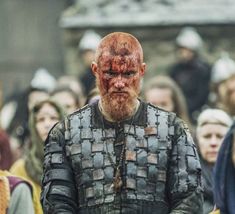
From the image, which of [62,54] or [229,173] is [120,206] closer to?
[229,173]

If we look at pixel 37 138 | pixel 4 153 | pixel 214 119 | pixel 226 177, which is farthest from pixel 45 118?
pixel 226 177

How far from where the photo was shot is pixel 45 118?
41.2 feet

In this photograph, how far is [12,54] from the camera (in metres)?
25.1

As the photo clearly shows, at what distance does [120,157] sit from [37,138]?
3715 millimetres

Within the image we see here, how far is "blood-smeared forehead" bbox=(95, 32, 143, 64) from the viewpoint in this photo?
8852 mm

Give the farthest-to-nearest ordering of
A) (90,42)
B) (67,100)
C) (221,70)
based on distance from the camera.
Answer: (90,42)
(221,70)
(67,100)

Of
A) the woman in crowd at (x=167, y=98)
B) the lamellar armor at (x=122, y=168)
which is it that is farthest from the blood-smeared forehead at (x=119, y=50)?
the woman in crowd at (x=167, y=98)

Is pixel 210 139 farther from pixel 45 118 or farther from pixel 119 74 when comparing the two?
pixel 119 74

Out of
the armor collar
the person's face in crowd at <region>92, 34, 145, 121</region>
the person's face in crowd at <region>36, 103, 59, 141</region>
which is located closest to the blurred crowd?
the person's face in crowd at <region>36, 103, 59, 141</region>

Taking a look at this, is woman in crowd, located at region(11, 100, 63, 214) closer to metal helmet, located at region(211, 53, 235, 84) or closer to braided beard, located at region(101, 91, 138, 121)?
braided beard, located at region(101, 91, 138, 121)

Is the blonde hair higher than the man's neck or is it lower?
higher

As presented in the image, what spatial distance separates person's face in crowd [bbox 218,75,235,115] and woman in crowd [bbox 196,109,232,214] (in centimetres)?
183

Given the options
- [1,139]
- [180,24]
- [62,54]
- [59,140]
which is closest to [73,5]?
[62,54]

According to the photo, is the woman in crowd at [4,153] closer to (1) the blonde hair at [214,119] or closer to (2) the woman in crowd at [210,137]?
(2) the woman in crowd at [210,137]
